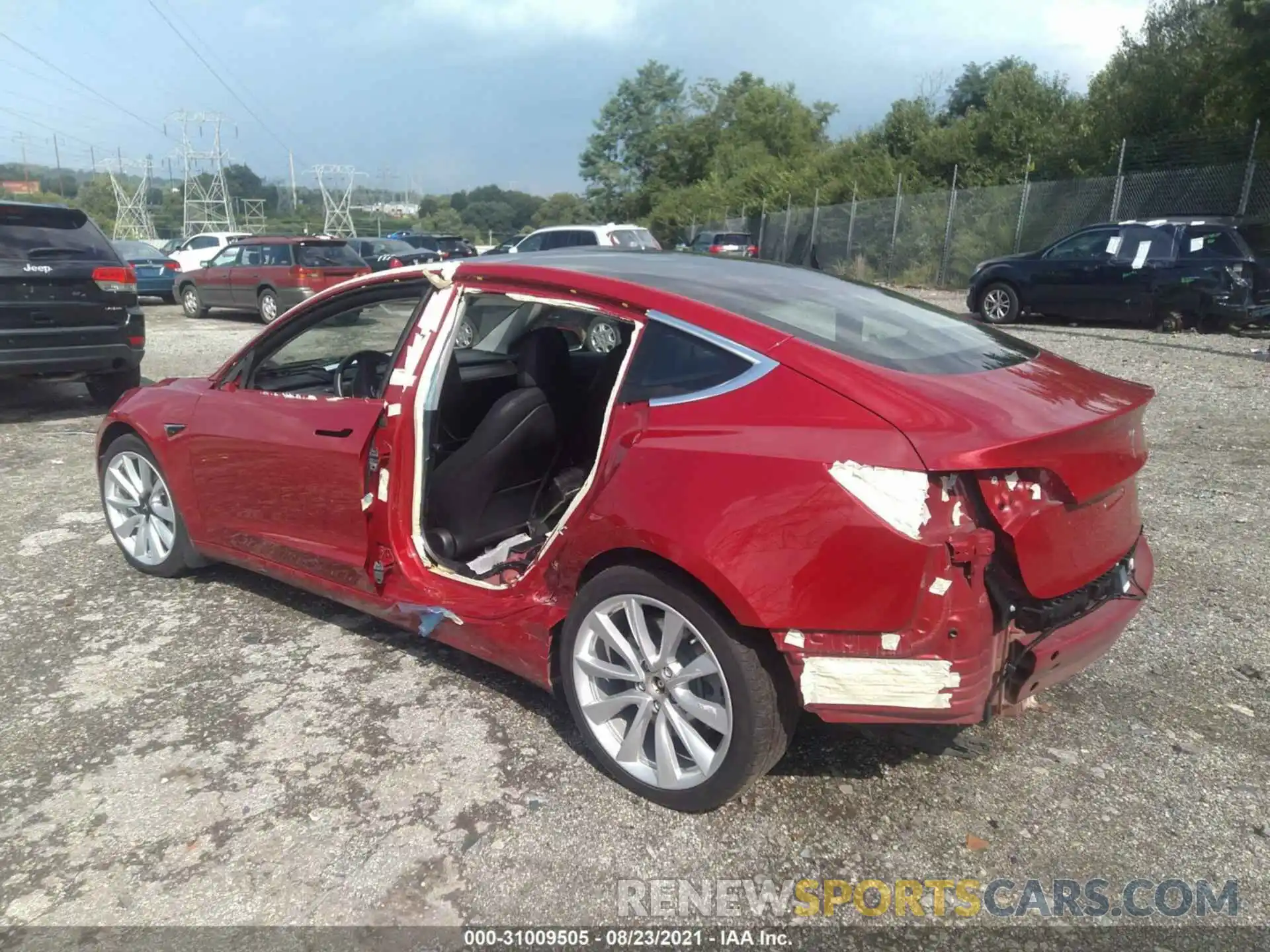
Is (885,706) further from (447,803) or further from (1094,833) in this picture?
(447,803)

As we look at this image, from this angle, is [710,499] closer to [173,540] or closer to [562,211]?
[173,540]

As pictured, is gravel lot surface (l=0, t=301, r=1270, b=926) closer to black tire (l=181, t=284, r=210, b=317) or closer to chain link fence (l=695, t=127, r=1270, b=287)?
chain link fence (l=695, t=127, r=1270, b=287)

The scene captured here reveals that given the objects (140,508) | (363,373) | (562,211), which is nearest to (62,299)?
(140,508)

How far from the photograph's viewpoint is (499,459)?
370 centimetres

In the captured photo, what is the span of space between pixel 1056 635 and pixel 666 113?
81.0 meters

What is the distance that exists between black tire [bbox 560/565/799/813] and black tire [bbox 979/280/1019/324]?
13871 millimetres

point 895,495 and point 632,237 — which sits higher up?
point 632,237

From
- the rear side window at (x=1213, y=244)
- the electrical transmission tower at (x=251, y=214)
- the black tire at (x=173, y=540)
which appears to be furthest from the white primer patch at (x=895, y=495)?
the electrical transmission tower at (x=251, y=214)

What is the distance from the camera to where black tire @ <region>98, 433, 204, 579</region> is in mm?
4543

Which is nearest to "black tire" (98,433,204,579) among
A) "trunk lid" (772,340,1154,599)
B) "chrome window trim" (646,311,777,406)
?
"chrome window trim" (646,311,777,406)

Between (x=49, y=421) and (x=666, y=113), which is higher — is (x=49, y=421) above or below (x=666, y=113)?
below

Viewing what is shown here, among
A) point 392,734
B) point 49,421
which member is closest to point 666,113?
point 49,421

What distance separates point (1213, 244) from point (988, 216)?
376 inches

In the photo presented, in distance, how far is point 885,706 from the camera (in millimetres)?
2523
